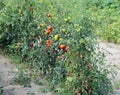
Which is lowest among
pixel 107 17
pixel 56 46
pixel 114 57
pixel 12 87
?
pixel 12 87

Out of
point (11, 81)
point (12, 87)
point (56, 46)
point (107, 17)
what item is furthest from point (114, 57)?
point (107, 17)

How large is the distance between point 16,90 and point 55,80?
0.52 m

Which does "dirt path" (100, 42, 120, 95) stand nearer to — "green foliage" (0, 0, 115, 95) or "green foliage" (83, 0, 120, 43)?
"green foliage" (83, 0, 120, 43)

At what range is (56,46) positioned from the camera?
498 centimetres

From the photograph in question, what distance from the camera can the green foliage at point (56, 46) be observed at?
437 cm

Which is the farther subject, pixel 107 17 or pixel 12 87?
pixel 107 17

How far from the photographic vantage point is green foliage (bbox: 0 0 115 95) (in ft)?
14.3

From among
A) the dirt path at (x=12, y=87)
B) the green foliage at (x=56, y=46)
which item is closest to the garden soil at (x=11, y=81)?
the dirt path at (x=12, y=87)

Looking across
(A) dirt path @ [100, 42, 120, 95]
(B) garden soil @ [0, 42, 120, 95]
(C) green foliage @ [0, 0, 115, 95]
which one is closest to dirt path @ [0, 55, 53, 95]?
(B) garden soil @ [0, 42, 120, 95]

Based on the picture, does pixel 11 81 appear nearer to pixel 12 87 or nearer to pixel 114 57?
pixel 12 87

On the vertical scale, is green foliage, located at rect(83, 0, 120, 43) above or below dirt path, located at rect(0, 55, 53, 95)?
above

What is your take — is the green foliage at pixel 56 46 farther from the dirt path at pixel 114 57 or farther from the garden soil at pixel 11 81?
the dirt path at pixel 114 57

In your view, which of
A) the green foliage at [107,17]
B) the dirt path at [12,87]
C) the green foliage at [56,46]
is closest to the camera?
the green foliage at [56,46]

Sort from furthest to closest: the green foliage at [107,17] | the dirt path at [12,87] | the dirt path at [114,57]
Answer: the green foliage at [107,17] < the dirt path at [114,57] < the dirt path at [12,87]
